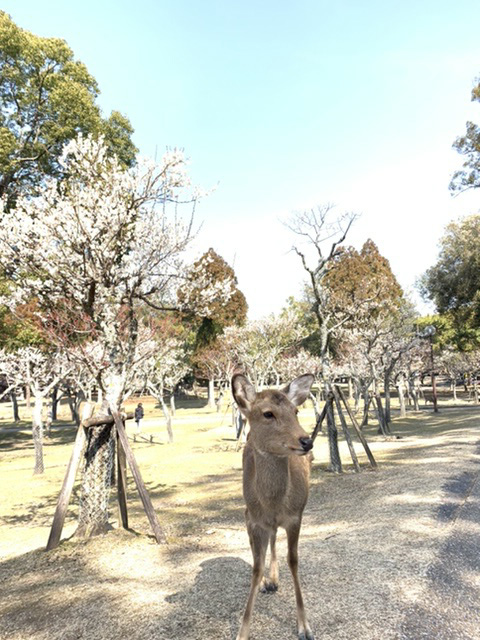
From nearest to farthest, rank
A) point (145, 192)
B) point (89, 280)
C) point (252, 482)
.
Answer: point (252, 482) → point (89, 280) → point (145, 192)

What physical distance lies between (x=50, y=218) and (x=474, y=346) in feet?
145

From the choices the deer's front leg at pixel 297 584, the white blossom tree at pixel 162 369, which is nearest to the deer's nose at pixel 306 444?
the deer's front leg at pixel 297 584

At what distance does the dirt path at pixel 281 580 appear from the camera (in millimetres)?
4180

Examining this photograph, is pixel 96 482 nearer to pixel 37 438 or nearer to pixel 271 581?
pixel 271 581

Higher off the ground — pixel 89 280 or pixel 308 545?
pixel 89 280

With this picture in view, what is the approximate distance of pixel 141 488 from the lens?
770cm

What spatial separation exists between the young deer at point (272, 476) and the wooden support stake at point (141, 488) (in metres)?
3.85

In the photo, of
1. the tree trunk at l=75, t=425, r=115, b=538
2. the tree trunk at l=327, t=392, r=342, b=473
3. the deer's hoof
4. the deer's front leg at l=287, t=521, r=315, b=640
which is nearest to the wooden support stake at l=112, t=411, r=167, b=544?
the tree trunk at l=75, t=425, r=115, b=538

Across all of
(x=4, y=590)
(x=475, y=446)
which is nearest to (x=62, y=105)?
(x=4, y=590)

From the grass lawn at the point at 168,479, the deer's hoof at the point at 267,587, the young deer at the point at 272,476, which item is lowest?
the grass lawn at the point at 168,479

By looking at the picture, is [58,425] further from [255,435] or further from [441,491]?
→ [255,435]

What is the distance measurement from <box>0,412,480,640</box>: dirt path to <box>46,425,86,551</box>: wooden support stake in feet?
0.84

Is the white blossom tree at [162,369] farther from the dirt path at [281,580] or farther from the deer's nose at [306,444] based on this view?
the deer's nose at [306,444]

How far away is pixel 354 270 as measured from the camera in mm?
49125
